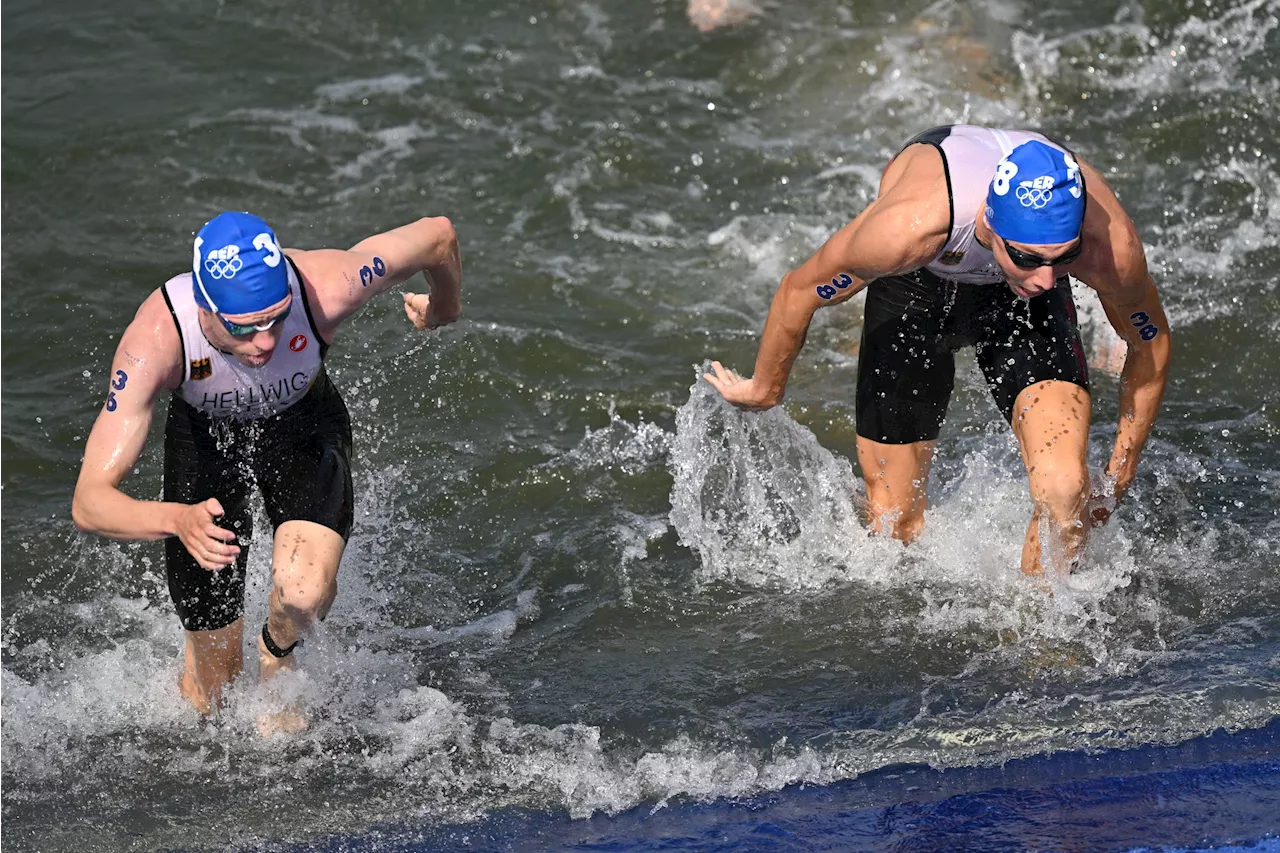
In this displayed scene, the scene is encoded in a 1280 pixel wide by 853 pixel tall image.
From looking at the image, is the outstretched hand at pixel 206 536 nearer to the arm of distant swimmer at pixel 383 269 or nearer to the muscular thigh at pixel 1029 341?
the arm of distant swimmer at pixel 383 269

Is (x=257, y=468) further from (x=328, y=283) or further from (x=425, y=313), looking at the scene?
(x=425, y=313)

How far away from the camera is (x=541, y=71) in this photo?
12.1 meters

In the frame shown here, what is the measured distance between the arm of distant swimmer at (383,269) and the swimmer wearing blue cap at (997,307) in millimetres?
1100

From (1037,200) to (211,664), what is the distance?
133 inches

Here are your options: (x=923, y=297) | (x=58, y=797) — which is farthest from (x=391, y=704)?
(x=923, y=297)

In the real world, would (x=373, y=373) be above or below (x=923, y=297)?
below

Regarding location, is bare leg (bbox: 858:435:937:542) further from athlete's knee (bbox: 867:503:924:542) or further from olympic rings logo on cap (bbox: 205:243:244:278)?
olympic rings logo on cap (bbox: 205:243:244:278)

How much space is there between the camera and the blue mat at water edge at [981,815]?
5191 millimetres

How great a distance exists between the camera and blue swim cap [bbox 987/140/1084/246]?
16.7ft

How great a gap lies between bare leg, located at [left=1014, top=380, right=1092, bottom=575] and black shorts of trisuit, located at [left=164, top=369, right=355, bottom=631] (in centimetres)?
241

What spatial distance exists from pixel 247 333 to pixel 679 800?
217 cm

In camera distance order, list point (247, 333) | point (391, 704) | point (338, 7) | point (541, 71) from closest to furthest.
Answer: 1. point (247, 333)
2. point (391, 704)
3. point (541, 71)
4. point (338, 7)

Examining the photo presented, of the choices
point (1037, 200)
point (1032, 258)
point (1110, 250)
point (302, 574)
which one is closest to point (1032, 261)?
point (1032, 258)

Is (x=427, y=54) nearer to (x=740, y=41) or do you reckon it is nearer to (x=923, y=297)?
(x=740, y=41)
